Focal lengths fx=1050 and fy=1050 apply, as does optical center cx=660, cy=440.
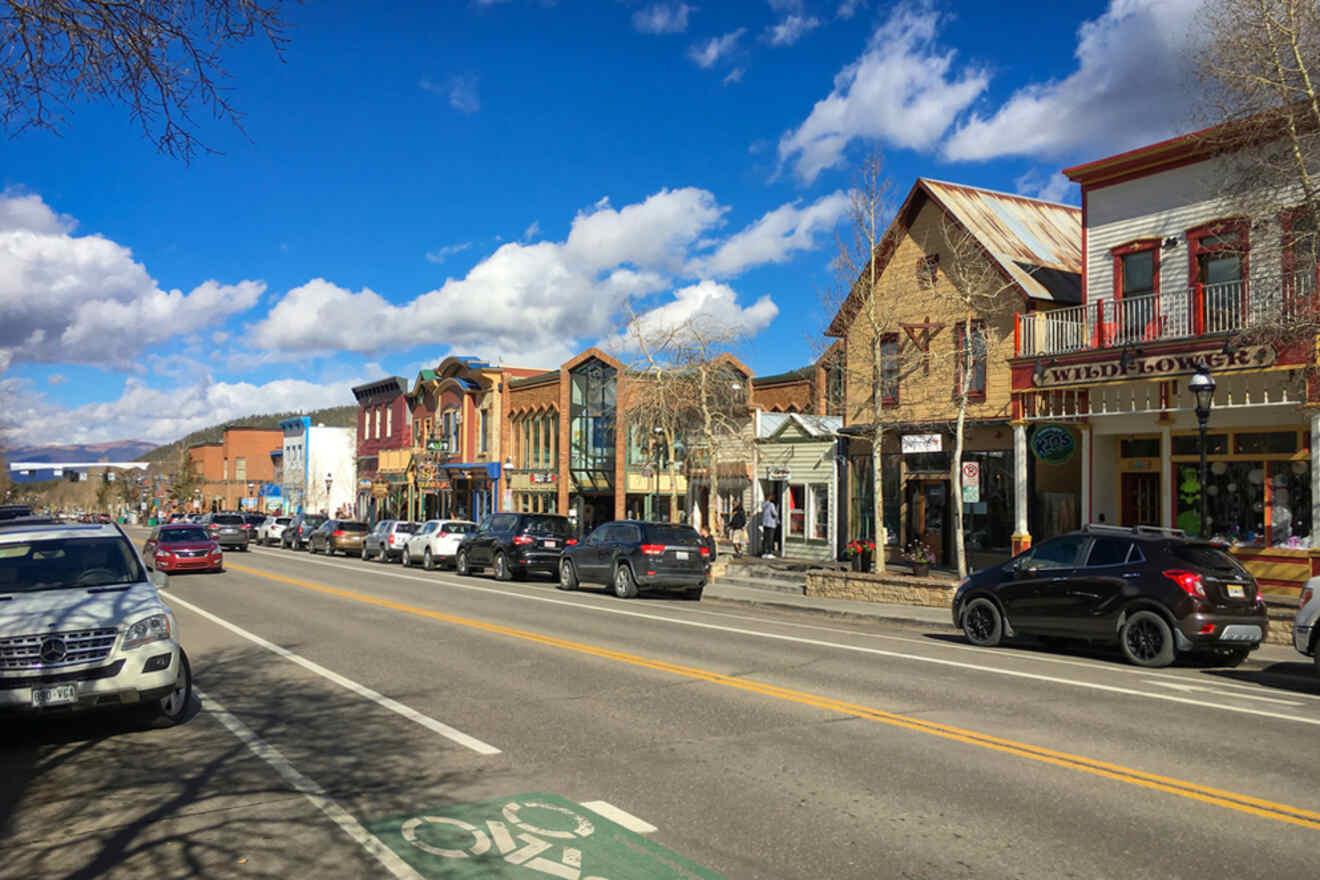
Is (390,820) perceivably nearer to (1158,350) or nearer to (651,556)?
(651,556)

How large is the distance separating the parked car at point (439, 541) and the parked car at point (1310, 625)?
78.5 feet

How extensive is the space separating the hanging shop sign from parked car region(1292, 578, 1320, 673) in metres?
14.6

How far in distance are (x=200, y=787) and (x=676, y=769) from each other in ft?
10.3

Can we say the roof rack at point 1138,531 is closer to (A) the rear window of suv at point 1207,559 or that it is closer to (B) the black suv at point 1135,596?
(B) the black suv at point 1135,596

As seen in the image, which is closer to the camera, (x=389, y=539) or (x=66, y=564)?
(x=66, y=564)

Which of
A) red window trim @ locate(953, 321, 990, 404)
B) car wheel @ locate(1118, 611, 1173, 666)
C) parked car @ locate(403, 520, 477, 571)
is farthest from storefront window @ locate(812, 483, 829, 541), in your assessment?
car wheel @ locate(1118, 611, 1173, 666)

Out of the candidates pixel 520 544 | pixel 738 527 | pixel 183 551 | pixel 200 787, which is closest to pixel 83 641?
pixel 200 787

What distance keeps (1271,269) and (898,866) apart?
18.3 m

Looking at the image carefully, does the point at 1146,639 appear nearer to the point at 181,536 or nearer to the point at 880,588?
the point at 880,588

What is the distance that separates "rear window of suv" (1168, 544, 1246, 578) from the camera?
492 inches

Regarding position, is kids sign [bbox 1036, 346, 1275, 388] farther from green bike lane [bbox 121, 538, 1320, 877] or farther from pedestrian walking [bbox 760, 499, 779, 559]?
green bike lane [bbox 121, 538, 1320, 877]

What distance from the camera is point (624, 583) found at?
2238cm

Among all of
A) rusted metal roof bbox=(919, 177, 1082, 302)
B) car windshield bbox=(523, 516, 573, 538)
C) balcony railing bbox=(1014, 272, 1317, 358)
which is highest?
rusted metal roof bbox=(919, 177, 1082, 302)

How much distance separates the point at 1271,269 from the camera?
1958cm
